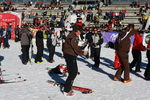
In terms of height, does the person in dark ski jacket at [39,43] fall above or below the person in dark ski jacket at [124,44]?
below

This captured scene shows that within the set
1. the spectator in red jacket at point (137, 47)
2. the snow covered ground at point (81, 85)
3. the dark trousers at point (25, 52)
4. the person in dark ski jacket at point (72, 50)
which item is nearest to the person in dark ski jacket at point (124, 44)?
the snow covered ground at point (81, 85)

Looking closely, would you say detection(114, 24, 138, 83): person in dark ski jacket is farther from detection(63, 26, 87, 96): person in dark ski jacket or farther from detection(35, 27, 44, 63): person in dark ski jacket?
detection(35, 27, 44, 63): person in dark ski jacket

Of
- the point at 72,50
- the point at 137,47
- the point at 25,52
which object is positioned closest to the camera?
the point at 72,50

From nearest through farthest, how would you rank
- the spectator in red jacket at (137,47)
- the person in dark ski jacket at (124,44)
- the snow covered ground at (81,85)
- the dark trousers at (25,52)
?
the snow covered ground at (81,85) < the person in dark ski jacket at (124,44) < the spectator in red jacket at (137,47) < the dark trousers at (25,52)

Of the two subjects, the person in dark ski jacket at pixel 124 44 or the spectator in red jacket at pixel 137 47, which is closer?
the person in dark ski jacket at pixel 124 44

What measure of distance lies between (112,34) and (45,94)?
45.7 ft

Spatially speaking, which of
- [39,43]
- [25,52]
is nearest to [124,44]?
[39,43]

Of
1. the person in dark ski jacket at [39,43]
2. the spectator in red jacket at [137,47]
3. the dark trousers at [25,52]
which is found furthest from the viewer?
the person in dark ski jacket at [39,43]

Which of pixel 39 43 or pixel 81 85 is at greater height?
pixel 39 43

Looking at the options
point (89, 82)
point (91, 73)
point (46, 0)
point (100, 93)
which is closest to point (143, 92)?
point (100, 93)

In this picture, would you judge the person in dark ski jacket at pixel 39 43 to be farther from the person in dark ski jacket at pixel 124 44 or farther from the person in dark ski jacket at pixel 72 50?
the person in dark ski jacket at pixel 72 50

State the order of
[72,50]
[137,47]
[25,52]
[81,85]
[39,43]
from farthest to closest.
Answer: [39,43], [25,52], [137,47], [81,85], [72,50]

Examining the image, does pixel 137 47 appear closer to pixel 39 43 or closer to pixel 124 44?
pixel 124 44

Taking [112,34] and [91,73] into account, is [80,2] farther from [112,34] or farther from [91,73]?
[91,73]
